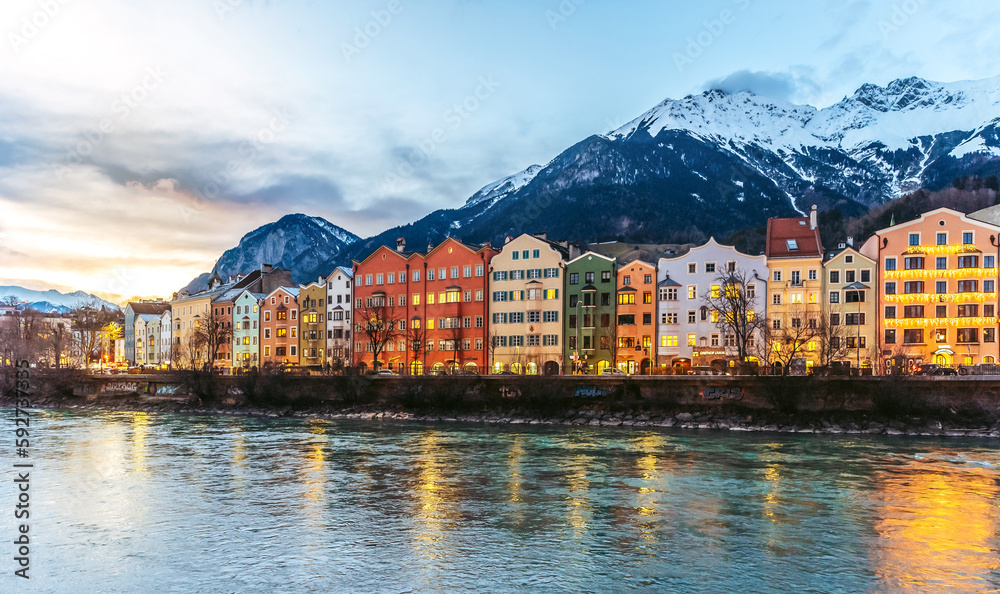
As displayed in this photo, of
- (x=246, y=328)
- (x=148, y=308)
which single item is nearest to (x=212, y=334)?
(x=246, y=328)

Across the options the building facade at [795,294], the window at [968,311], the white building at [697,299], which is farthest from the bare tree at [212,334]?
the window at [968,311]

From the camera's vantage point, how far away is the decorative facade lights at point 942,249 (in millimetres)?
61000

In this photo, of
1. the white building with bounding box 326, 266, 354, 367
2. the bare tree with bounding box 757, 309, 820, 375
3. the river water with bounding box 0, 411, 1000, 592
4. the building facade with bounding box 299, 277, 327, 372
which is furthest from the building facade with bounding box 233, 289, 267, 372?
the bare tree with bounding box 757, 309, 820, 375

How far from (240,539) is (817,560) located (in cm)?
1493

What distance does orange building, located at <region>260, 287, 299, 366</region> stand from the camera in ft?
311

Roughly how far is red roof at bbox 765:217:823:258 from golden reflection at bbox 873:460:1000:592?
118 feet

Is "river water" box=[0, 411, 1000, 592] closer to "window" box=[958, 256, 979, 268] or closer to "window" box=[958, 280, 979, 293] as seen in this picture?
"window" box=[958, 280, 979, 293]

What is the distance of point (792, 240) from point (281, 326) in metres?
61.3

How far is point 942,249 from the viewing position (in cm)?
6169

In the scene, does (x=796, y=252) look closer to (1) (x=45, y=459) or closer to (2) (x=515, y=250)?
(2) (x=515, y=250)

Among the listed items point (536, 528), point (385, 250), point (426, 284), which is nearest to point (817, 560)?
point (536, 528)

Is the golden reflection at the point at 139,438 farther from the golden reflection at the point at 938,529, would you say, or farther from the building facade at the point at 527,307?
the building facade at the point at 527,307

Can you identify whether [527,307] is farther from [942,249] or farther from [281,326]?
[281,326]

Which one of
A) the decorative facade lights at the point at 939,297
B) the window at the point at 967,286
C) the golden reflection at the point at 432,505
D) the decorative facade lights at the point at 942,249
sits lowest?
the golden reflection at the point at 432,505
